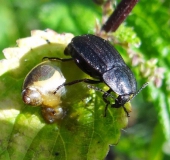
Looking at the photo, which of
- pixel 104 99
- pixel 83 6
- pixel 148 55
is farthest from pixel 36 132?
pixel 83 6

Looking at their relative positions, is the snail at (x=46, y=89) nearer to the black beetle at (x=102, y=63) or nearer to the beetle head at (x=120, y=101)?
the black beetle at (x=102, y=63)

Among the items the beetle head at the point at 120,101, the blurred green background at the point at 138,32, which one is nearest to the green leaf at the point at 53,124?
the beetle head at the point at 120,101

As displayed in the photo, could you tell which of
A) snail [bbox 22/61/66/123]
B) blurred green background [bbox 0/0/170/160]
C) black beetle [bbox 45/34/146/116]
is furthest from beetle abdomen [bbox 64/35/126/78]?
blurred green background [bbox 0/0/170/160]

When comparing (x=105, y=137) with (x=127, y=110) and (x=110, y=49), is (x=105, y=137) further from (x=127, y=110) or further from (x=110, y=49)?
(x=110, y=49)

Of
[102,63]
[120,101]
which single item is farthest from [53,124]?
[102,63]

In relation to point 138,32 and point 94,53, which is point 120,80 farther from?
point 138,32
